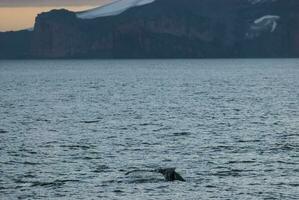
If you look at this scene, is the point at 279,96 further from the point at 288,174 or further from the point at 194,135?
the point at 288,174

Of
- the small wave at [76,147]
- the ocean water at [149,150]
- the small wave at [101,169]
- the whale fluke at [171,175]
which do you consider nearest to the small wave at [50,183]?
the ocean water at [149,150]

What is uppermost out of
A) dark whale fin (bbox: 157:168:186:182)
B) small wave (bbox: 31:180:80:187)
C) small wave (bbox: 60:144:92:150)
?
dark whale fin (bbox: 157:168:186:182)

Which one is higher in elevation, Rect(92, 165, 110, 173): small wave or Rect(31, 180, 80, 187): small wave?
Rect(31, 180, 80, 187): small wave

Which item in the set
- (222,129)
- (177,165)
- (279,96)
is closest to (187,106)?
(279,96)

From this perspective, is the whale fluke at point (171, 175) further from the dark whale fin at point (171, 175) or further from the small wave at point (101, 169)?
the small wave at point (101, 169)

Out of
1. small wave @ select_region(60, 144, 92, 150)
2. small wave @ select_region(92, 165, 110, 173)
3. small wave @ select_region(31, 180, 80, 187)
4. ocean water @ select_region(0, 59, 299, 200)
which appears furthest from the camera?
small wave @ select_region(60, 144, 92, 150)

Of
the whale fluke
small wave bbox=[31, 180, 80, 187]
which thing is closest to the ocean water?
small wave bbox=[31, 180, 80, 187]

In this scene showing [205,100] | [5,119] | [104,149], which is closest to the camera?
[104,149]

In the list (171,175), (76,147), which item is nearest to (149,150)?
(76,147)

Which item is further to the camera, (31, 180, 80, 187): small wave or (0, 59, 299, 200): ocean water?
(31, 180, 80, 187): small wave

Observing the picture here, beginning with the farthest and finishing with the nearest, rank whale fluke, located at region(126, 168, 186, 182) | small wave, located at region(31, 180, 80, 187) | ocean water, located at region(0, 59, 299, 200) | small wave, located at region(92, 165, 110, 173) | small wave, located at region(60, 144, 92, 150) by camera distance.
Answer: small wave, located at region(60, 144, 92, 150)
small wave, located at region(92, 165, 110, 173)
whale fluke, located at region(126, 168, 186, 182)
small wave, located at region(31, 180, 80, 187)
ocean water, located at region(0, 59, 299, 200)

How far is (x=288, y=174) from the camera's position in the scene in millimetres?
55719

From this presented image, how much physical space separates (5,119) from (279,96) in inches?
2101

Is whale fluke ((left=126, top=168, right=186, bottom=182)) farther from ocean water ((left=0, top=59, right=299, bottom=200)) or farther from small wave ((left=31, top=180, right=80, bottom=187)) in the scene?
small wave ((left=31, top=180, right=80, bottom=187))
